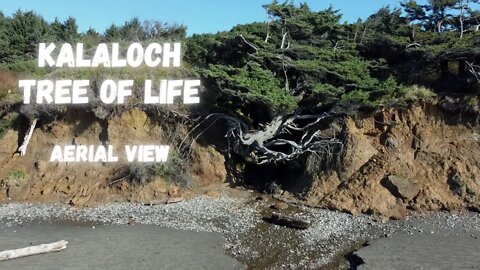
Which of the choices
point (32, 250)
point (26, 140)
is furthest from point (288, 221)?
point (26, 140)

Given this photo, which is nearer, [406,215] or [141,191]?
[406,215]

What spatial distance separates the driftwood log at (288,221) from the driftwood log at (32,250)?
6644mm

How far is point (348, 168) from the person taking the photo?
18672mm

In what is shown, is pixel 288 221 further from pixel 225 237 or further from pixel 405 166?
pixel 405 166

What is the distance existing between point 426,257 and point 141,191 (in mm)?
11380

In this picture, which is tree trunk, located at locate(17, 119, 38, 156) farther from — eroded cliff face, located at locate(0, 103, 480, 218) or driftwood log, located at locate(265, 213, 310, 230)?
driftwood log, located at locate(265, 213, 310, 230)

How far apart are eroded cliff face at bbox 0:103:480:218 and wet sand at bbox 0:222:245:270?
353 cm

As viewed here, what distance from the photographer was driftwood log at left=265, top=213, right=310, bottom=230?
593 inches

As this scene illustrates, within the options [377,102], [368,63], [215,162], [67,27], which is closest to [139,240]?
[215,162]

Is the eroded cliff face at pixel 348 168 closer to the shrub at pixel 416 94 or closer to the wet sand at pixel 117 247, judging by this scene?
the shrub at pixel 416 94

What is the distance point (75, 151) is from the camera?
69.5 ft

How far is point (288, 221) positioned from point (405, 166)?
229 inches

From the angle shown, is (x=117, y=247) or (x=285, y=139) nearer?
(x=117, y=247)

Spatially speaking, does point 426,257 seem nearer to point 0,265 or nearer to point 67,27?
point 0,265
